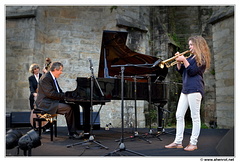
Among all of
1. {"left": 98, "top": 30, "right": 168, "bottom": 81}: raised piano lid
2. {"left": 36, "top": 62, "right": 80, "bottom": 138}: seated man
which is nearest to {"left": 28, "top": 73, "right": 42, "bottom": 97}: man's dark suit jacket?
{"left": 36, "top": 62, "right": 80, "bottom": 138}: seated man

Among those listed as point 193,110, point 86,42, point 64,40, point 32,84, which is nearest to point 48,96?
point 32,84

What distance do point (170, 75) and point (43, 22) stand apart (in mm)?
5321

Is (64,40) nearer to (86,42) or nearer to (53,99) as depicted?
(86,42)

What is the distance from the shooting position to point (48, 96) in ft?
15.5

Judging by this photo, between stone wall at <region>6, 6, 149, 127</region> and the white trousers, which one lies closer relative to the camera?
the white trousers

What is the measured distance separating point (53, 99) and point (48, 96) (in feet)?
0.38

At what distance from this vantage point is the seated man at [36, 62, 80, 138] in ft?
15.4

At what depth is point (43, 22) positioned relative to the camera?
8.38 m

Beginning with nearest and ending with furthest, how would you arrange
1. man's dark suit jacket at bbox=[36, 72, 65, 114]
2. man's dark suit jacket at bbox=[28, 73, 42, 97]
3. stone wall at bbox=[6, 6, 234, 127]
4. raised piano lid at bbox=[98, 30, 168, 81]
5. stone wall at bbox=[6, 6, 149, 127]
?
man's dark suit jacket at bbox=[36, 72, 65, 114], raised piano lid at bbox=[98, 30, 168, 81], man's dark suit jacket at bbox=[28, 73, 42, 97], stone wall at bbox=[6, 6, 234, 127], stone wall at bbox=[6, 6, 149, 127]

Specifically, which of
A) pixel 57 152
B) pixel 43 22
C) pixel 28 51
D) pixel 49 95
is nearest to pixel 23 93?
pixel 28 51

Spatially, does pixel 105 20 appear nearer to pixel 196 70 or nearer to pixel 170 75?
pixel 170 75

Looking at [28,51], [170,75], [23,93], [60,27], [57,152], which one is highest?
[60,27]

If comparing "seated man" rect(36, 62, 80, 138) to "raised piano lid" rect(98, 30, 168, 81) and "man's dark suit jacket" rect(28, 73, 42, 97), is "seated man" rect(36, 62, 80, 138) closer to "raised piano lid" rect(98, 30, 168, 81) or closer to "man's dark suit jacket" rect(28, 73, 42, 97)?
"raised piano lid" rect(98, 30, 168, 81)

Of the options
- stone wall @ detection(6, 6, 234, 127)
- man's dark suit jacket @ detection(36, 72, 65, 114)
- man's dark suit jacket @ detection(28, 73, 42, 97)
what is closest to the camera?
man's dark suit jacket @ detection(36, 72, 65, 114)
